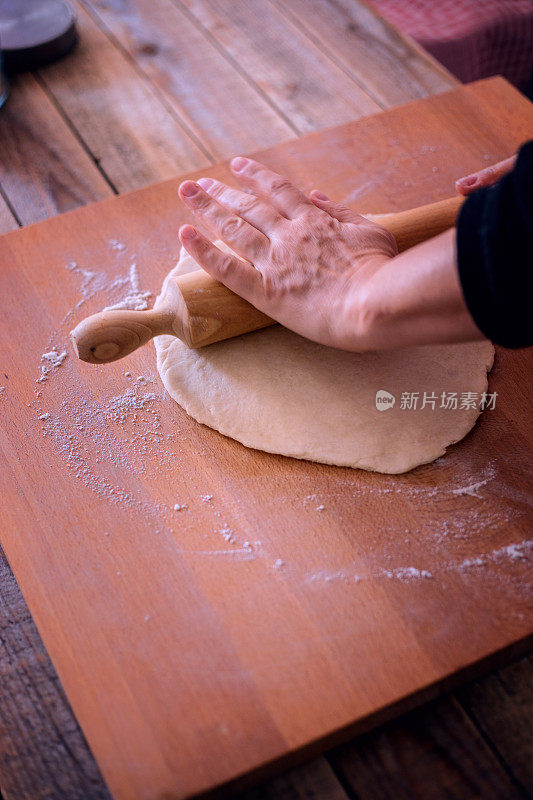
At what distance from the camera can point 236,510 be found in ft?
3.54

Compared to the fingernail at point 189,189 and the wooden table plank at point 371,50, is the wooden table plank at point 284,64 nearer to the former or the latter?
the wooden table plank at point 371,50

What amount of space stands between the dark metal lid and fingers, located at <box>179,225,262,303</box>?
1201mm

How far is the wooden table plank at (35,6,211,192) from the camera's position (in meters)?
1.75

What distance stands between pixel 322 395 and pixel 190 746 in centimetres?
57

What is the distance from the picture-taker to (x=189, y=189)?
4.08ft

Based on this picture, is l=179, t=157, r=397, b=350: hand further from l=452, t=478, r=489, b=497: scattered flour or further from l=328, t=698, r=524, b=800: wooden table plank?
l=328, t=698, r=524, b=800: wooden table plank

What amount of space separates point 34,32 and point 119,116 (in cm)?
41

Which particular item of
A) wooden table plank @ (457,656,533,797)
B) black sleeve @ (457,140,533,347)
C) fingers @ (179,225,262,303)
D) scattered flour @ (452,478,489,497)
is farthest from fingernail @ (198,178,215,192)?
wooden table plank @ (457,656,533,797)

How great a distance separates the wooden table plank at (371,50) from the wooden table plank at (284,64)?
35 mm

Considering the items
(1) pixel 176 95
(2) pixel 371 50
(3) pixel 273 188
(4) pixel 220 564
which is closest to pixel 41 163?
(1) pixel 176 95

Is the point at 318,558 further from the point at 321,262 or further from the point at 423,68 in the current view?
the point at 423,68

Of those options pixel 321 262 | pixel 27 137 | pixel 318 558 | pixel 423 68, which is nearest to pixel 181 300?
pixel 321 262

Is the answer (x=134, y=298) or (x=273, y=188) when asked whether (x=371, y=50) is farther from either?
(x=134, y=298)

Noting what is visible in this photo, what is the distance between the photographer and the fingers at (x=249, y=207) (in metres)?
1.21
